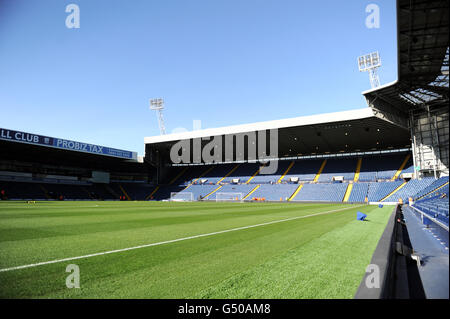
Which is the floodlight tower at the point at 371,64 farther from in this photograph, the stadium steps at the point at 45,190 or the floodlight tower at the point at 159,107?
the stadium steps at the point at 45,190

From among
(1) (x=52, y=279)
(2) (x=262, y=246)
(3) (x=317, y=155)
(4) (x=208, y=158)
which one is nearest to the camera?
(1) (x=52, y=279)

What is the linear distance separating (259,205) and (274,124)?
13.1 meters

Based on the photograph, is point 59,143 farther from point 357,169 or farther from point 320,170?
point 357,169

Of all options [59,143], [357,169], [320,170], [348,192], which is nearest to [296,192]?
[348,192]

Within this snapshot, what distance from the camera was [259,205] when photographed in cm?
2728

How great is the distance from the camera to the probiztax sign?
A: 31.2 meters

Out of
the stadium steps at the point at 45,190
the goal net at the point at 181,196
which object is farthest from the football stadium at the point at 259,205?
the goal net at the point at 181,196

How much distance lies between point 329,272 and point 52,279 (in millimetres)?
3560

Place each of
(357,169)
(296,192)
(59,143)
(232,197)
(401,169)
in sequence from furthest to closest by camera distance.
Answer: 1. (232,197)
2. (357,169)
3. (296,192)
4. (401,169)
5. (59,143)

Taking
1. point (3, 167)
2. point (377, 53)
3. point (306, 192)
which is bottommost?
point (306, 192)

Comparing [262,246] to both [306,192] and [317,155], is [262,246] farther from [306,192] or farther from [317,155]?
[317,155]

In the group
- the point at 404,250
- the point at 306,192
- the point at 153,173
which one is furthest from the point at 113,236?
the point at 153,173

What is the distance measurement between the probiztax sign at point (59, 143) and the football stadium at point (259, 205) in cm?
18
